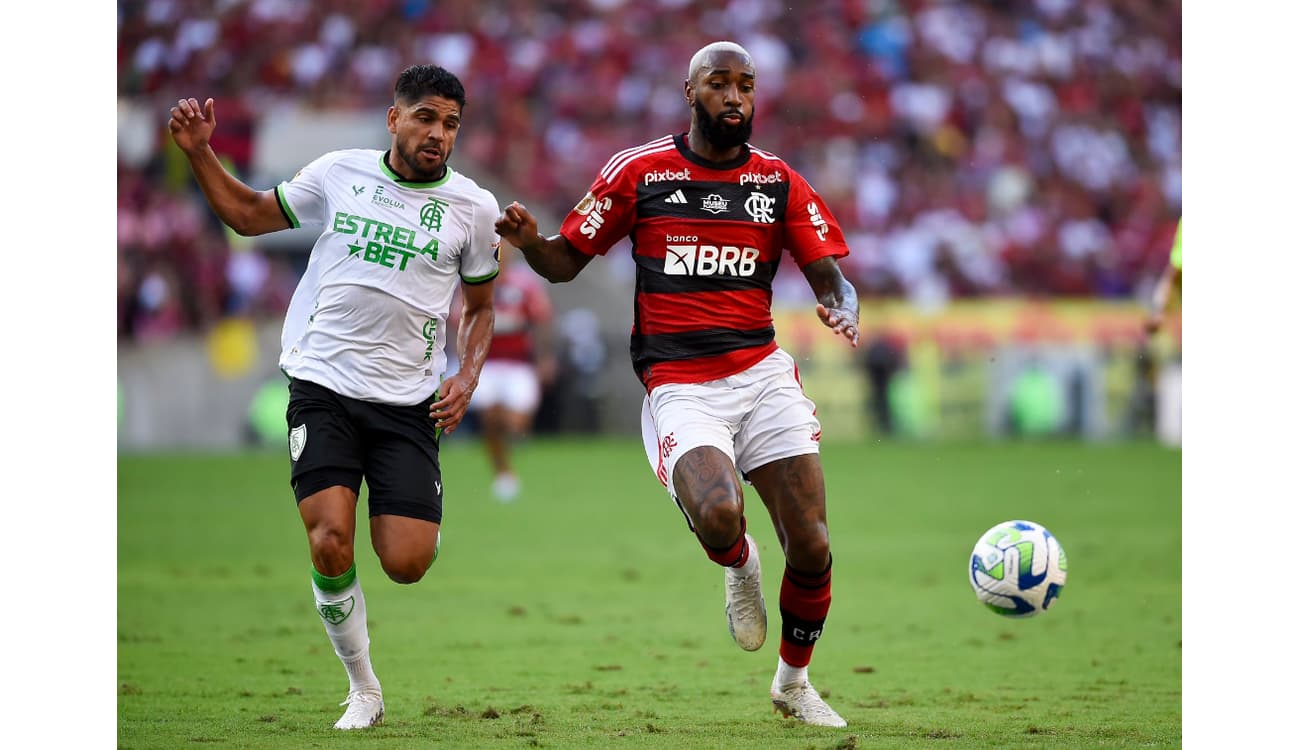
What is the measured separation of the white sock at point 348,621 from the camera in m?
6.21

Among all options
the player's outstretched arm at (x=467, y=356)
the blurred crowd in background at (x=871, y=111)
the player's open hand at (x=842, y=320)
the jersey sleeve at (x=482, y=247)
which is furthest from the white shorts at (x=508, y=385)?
the player's open hand at (x=842, y=320)

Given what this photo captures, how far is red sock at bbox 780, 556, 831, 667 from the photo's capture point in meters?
6.42

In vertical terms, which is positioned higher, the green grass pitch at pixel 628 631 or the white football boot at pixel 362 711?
the white football boot at pixel 362 711

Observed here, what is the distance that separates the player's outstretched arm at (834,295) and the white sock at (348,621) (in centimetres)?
217

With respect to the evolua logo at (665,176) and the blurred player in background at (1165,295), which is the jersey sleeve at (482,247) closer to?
the evolua logo at (665,176)

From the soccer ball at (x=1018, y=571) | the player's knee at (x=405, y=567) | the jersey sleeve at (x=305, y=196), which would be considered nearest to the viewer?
the player's knee at (x=405, y=567)

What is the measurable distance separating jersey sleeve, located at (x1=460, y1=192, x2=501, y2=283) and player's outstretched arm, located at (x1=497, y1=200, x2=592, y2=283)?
0.11m

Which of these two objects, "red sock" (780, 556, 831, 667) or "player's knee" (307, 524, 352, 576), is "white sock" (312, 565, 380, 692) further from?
"red sock" (780, 556, 831, 667)

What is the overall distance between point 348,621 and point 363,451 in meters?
0.68

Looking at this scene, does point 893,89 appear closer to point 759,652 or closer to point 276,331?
point 276,331

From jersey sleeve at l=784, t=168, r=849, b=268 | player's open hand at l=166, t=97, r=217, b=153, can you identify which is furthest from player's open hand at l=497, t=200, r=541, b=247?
player's open hand at l=166, t=97, r=217, b=153

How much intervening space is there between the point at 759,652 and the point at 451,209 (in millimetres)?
3149

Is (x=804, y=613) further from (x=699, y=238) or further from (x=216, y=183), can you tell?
(x=216, y=183)

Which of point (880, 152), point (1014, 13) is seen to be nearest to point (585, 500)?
point (880, 152)
